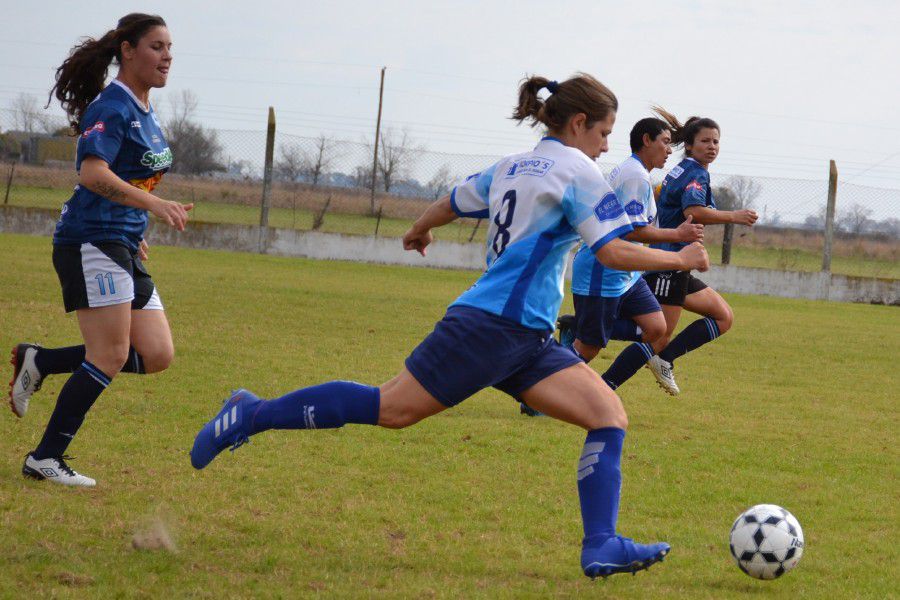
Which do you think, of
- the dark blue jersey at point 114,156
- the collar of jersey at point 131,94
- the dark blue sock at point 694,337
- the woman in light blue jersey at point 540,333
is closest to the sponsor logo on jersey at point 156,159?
the dark blue jersey at point 114,156

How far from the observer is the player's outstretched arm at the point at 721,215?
295 inches

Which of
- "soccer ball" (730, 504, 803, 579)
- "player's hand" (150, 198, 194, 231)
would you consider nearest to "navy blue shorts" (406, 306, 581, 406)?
"soccer ball" (730, 504, 803, 579)

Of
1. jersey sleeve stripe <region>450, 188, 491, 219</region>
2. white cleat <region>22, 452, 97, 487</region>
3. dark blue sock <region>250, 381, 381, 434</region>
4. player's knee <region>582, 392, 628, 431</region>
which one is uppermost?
jersey sleeve stripe <region>450, 188, 491, 219</region>

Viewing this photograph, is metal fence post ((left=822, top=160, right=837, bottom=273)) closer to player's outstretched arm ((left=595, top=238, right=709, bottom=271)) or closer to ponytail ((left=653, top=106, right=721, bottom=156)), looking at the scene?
ponytail ((left=653, top=106, right=721, bottom=156))

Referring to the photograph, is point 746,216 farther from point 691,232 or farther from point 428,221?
point 428,221

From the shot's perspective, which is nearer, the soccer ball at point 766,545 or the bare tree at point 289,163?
the soccer ball at point 766,545

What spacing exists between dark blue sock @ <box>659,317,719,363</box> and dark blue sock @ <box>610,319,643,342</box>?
64 centimetres

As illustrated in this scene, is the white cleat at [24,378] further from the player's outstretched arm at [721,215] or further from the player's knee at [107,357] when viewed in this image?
the player's outstretched arm at [721,215]

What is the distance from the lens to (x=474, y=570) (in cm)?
410

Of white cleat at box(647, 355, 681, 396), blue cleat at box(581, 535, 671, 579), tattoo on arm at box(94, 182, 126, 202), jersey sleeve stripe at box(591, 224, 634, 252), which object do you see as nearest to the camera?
blue cleat at box(581, 535, 671, 579)

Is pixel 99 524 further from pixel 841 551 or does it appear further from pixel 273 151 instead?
pixel 273 151

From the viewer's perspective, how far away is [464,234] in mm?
21938

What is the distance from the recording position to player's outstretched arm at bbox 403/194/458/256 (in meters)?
4.54

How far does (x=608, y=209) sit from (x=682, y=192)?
441cm
